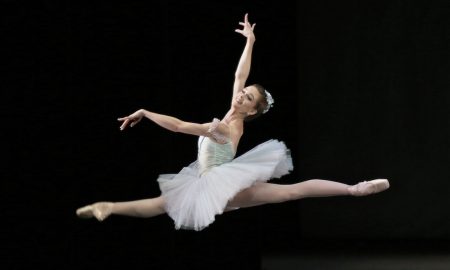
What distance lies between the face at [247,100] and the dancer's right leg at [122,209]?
606 mm

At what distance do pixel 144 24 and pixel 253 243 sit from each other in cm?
153

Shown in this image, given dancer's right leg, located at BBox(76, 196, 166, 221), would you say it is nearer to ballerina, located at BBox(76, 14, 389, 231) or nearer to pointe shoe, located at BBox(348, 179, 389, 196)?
ballerina, located at BBox(76, 14, 389, 231)

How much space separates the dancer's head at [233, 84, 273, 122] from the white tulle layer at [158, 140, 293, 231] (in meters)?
0.19

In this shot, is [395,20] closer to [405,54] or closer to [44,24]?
[405,54]

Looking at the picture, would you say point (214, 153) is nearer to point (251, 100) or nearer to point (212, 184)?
point (212, 184)

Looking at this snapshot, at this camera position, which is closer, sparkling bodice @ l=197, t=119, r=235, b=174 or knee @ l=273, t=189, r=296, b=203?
knee @ l=273, t=189, r=296, b=203

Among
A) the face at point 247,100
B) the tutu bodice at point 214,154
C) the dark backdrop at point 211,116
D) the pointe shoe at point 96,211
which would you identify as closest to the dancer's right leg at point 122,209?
the pointe shoe at point 96,211

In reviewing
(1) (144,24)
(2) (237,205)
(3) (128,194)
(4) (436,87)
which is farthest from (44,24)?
(4) (436,87)

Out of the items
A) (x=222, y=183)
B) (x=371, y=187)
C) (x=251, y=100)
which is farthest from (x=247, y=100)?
(x=371, y=187)

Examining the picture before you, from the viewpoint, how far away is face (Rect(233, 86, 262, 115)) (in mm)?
3553

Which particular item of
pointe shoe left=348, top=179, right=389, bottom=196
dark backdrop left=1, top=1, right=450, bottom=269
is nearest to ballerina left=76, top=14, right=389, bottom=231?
pointe shoe left=348, top=179, right=389, bottom=196

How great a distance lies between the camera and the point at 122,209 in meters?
3.33

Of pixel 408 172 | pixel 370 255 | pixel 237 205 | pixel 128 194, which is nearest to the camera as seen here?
pixel 237 205

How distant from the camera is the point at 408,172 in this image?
5312 millimetres
